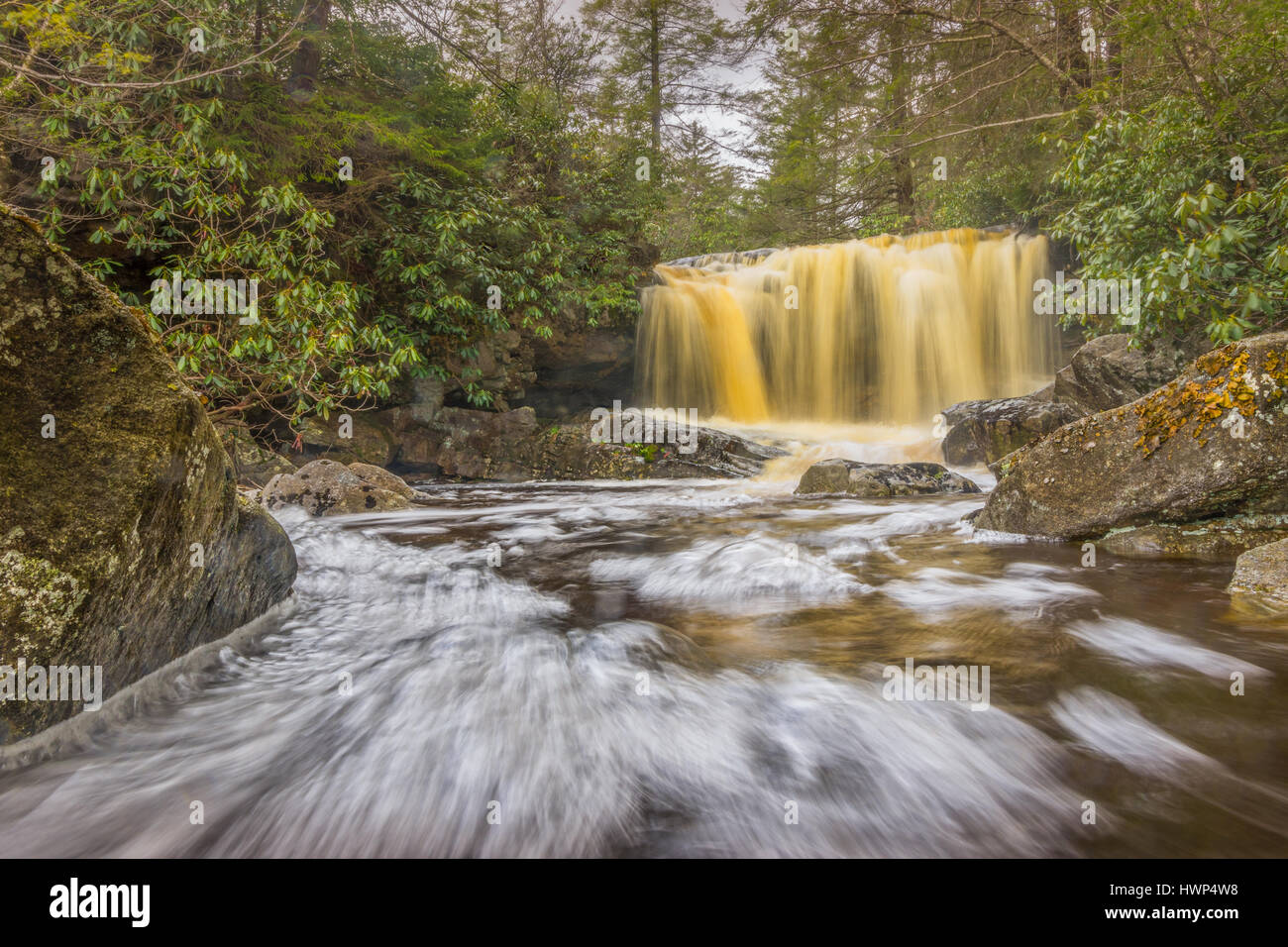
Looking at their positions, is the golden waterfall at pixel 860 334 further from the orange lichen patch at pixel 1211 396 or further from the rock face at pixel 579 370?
the orange lichen patch at pixel 1211 396

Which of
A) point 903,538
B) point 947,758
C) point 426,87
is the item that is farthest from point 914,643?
point 426,87

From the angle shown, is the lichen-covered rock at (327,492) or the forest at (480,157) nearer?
the forest at (480,157)

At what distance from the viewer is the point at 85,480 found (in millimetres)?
2209

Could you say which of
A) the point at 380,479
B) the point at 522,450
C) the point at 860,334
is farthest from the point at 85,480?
the point at 860,334

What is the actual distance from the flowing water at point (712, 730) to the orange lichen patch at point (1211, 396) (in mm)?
929

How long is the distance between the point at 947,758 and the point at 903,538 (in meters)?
3.57

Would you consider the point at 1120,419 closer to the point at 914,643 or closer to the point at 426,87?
the point at 914,643

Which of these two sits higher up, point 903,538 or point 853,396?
point 853,396

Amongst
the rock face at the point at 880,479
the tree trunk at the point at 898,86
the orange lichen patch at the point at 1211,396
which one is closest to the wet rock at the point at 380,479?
the rock face at the point at 880,479

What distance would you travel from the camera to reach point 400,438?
11406 mm

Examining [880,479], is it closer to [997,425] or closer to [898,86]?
[997,425]

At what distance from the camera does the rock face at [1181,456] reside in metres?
3.93

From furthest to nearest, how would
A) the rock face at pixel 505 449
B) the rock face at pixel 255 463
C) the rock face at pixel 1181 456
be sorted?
the rock face at pixel 505 449, the rock face at pixel 255 463, the rock face at pixel 1181 456

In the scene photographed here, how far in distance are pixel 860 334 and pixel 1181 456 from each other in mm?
10466
